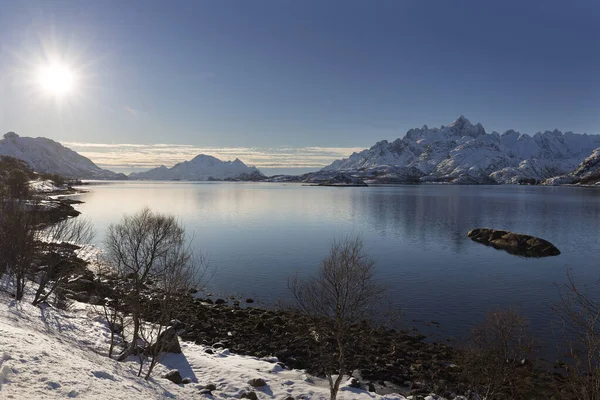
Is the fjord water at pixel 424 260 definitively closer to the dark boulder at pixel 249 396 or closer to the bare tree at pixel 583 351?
the bare tree at pixel 583 351

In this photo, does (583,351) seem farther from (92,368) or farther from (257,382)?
(92,368)

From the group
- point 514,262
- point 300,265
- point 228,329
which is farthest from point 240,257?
Answer: point 514,262

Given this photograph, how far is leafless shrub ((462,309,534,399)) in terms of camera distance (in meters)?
19.2

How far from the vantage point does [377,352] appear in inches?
985

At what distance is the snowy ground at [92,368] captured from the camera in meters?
11.8

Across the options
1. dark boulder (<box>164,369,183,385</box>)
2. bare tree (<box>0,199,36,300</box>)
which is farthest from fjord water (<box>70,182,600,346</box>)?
bare tree (<box>0,199,36,300</box>)

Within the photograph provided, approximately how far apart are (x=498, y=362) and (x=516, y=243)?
49.1m

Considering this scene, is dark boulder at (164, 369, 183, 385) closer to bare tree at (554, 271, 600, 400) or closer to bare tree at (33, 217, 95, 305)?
bare tree at (33, 217, 95, 305)

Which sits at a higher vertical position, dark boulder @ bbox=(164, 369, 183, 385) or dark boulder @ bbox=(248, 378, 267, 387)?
dark boulder @ bbox=(164, 369, 183, 385)

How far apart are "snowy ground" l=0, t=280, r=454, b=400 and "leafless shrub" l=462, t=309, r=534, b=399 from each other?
4436 millimetres

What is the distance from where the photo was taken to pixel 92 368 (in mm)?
14586

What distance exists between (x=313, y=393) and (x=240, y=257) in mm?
33480

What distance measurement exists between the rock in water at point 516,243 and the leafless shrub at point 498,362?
132ft

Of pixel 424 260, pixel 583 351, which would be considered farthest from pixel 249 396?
pixel 424 260
